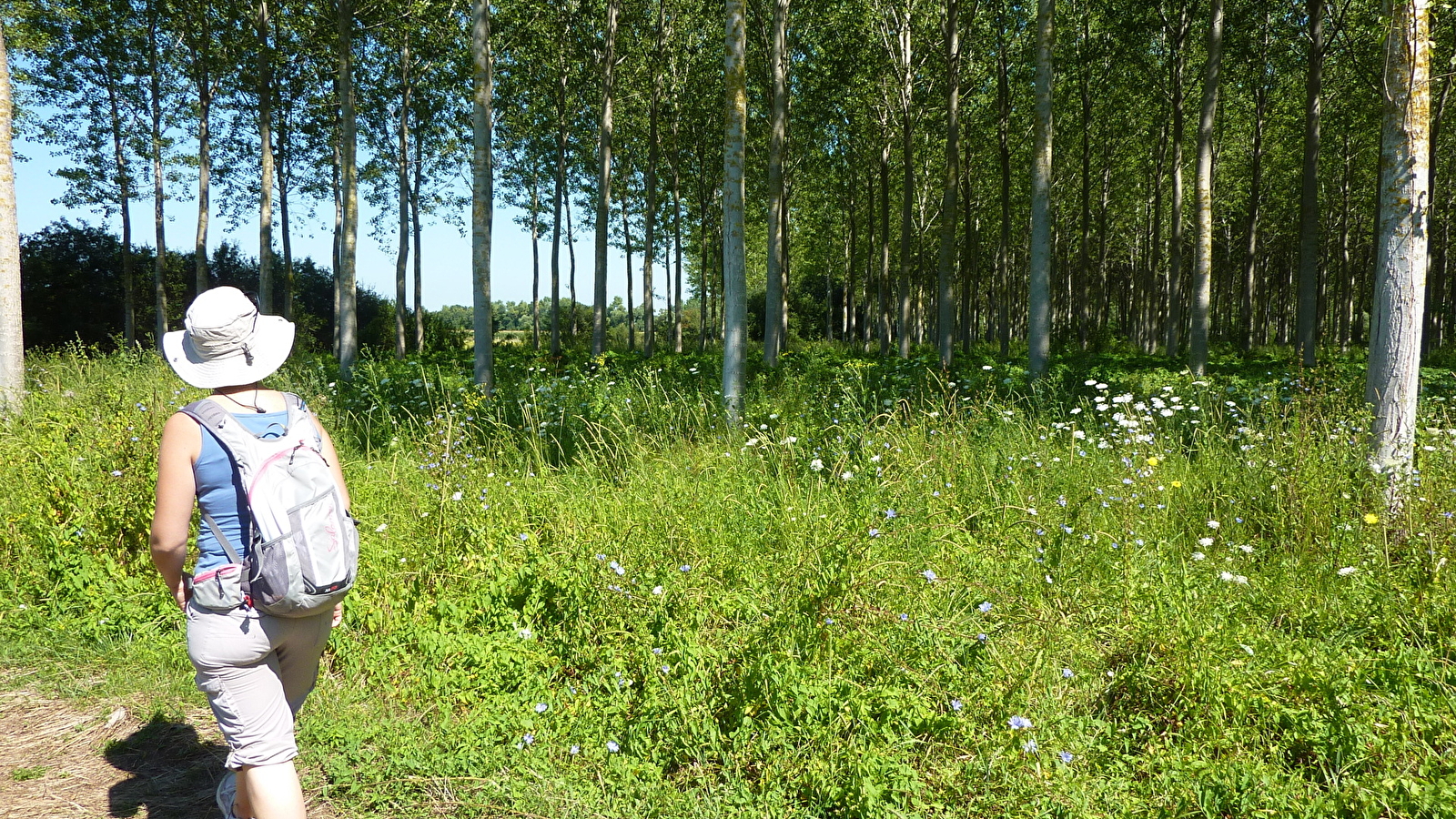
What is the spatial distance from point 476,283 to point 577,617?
26.8 feet

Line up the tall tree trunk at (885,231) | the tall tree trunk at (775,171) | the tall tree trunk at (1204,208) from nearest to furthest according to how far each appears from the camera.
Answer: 1. the tall tree trunk at (1204,208)
2. the tall tree trunk at (775,171)
3. the tall tree trunk at (885,231)

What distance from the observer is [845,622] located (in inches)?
146

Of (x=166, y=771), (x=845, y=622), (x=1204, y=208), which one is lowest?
(x=166, y=771)

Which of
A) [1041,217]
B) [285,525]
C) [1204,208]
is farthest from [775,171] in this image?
[285,525]

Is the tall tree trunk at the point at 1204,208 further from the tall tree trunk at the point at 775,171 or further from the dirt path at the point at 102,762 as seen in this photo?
the dirt path at the point at 102,762

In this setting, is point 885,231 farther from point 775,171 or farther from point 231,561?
point 231,561

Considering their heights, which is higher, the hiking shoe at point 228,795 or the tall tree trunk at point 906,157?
the tall tree trunk at point 906,157

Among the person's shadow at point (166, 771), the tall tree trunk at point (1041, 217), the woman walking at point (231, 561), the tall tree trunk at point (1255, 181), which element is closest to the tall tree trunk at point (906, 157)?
the tall tree trunk at point (1041, 217)

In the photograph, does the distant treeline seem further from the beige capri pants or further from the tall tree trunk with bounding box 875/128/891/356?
the beige capri pants

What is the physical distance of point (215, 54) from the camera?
69.2 ft

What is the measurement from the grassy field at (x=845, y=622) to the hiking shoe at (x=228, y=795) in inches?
14.4

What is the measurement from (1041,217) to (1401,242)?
5.68 metres

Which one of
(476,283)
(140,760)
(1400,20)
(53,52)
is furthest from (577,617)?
(53,52)

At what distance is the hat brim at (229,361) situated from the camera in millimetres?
2529
